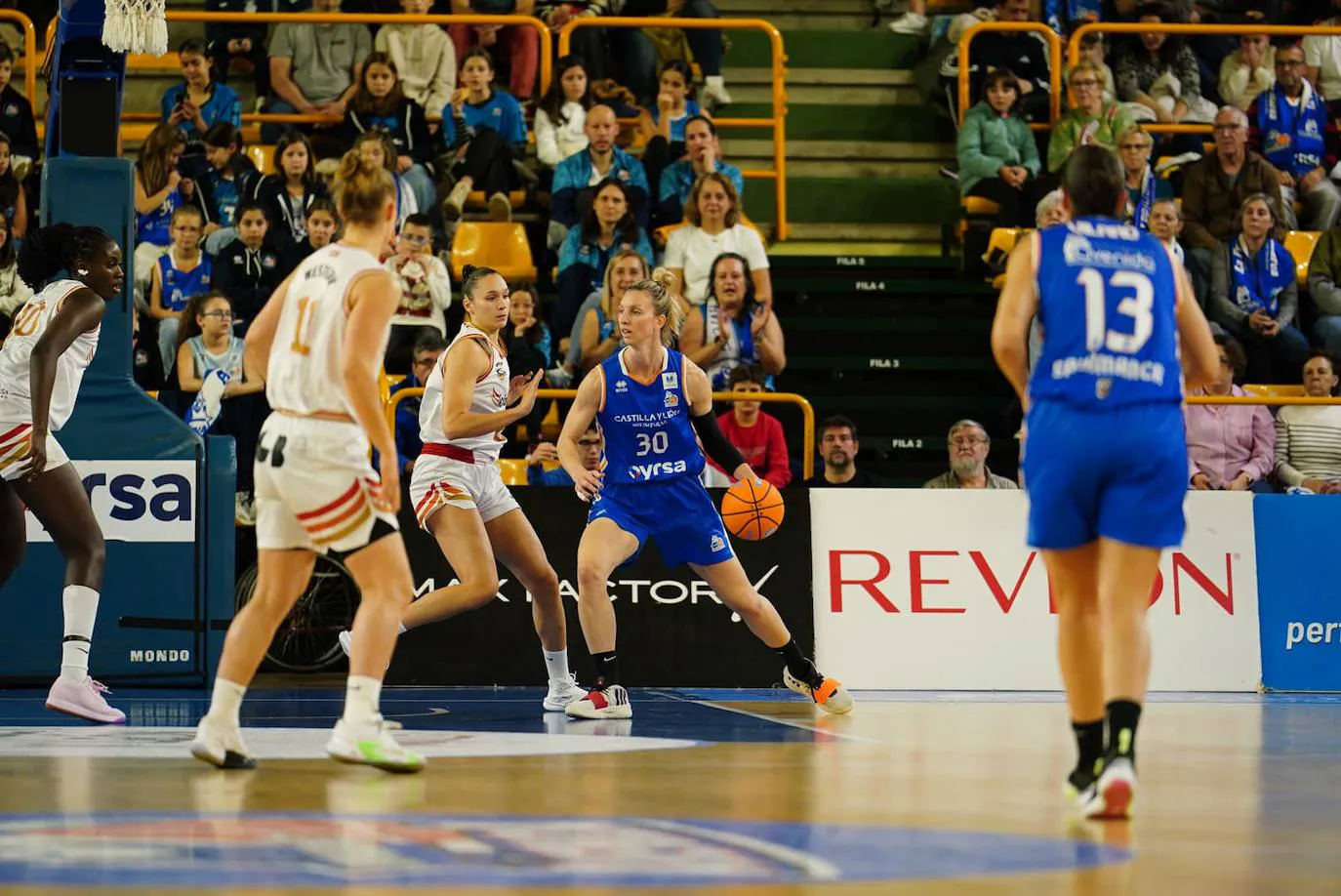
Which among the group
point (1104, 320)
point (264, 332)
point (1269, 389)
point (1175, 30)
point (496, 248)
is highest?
point (1175, 30)

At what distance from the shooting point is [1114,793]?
218 inches

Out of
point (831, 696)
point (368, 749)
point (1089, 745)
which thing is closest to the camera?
point (1089, 745)

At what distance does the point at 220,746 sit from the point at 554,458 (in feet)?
19.1

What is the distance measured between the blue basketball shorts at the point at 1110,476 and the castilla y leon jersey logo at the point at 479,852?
1057mm

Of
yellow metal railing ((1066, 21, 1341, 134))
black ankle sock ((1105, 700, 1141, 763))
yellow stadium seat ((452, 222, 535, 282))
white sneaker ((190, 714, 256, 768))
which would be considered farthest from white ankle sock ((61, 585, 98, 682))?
yellow metal railing ((1066, 21, 1341, 134))

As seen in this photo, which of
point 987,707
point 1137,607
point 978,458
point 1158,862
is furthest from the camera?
point 978,458

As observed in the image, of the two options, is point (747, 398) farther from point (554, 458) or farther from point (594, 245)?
point (594, 245)

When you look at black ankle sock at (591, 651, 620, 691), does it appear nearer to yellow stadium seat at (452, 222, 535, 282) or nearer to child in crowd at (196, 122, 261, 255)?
yellow stadium seat at (452, 222, 535, 282)

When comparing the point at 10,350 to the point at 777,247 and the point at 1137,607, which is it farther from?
the point at 777,247

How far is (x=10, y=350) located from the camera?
9.29 metres

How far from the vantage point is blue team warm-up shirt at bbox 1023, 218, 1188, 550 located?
572 centimetres

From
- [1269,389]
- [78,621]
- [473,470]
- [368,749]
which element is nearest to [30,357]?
[78,621]

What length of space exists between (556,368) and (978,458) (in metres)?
3.09

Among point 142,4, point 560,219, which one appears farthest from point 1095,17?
point 142,4
